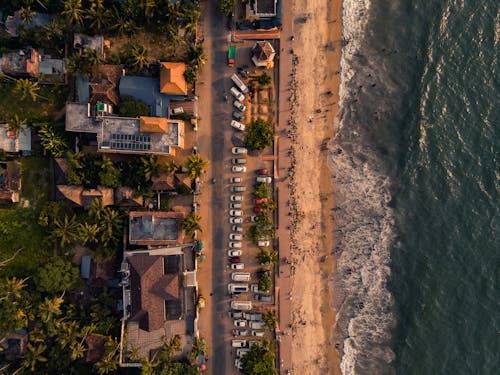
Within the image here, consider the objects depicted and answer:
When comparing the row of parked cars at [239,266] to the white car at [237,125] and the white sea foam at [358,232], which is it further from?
the white sea foam at [358,232]

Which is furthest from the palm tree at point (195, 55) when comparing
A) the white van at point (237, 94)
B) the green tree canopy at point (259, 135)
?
the green tree canopy at point (259, 135)

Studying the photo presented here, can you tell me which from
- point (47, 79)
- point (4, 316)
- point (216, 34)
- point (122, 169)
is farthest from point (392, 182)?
point (4, 316)

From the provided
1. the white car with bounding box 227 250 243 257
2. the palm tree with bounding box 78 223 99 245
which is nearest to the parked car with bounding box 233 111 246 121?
the white car with bounding box 227 250 243 257

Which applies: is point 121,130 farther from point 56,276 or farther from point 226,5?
point 226,5

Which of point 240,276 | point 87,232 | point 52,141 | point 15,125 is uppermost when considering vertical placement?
point 15,125

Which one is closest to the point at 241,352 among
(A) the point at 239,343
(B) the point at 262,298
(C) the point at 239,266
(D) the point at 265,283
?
(A) the point at 239,343

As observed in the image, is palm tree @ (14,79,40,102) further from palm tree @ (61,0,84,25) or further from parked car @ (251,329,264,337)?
parked car @ (251,329,264,337)
